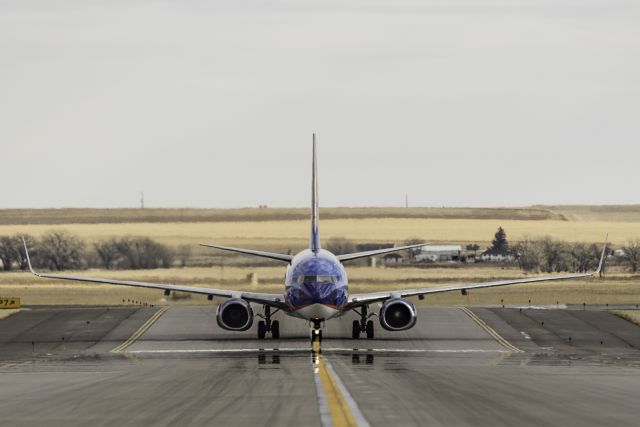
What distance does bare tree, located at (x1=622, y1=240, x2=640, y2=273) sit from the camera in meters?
146

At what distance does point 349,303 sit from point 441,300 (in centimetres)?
4410

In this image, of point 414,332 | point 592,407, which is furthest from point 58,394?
point 414,332

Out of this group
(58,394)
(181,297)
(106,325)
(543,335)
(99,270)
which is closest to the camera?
(58,394)

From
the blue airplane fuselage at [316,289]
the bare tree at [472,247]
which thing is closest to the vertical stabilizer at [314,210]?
the blue airplane fuselage at [316,289]

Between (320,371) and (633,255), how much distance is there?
10332 cm

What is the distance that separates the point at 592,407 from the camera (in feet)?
107

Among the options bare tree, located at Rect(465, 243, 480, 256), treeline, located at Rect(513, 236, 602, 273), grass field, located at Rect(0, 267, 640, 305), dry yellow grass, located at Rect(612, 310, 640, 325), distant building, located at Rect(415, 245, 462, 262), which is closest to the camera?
dry yellow grass, located at Rect(612, 310, 640, 325)

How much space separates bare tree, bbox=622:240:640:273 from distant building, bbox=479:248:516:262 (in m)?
12.9

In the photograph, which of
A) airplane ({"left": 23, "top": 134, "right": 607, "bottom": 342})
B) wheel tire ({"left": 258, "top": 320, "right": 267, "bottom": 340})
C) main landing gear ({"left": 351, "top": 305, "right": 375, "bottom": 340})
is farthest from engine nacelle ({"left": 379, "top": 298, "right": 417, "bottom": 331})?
wheel tire ({"left": 258, "top": 320, "right": 267, "bottom": 340})

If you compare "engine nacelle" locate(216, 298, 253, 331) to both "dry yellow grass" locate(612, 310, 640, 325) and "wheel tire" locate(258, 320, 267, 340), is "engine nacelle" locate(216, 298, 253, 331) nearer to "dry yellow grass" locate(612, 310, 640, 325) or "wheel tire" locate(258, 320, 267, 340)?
"wheel tire" locate(258, 320, 267, 340)

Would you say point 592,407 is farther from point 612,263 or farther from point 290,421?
point 612,263

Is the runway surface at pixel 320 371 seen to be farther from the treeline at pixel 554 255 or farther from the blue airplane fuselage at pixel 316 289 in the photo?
the treeline at pixel 554 255

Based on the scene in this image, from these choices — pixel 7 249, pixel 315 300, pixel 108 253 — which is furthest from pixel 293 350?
pixel 7 249

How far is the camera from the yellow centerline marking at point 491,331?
70.5 meters
